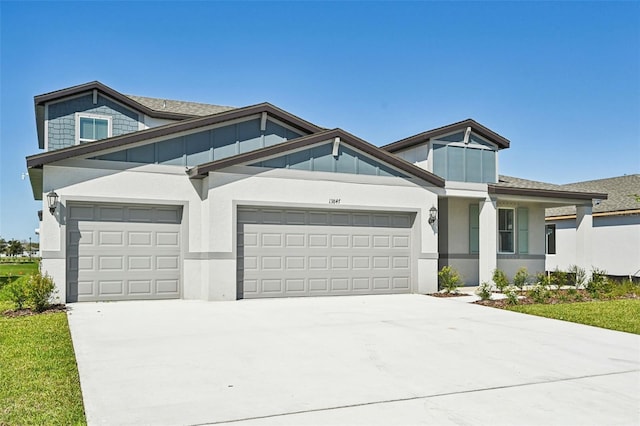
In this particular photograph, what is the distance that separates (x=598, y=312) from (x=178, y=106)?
15.3 meters

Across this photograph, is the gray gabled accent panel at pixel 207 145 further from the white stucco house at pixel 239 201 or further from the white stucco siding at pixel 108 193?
the white stucco siding at pixel 108 193

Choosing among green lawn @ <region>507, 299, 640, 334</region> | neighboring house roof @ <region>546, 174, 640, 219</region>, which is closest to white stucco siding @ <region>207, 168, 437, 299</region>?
green lawn @ <region>507, 299, 640, 334</region>

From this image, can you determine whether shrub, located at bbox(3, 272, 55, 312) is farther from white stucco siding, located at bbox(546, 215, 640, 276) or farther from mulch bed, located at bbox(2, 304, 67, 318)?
white stucco siding, located at bbox(546, 215, 640, 276)

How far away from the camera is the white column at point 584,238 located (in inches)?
754

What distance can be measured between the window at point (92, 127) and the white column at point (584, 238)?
55.9 feet

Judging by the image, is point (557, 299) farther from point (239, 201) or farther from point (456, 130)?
point (239, 201)

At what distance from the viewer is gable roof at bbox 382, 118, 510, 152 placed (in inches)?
700

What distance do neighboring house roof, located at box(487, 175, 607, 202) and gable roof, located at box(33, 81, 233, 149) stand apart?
35.5ft

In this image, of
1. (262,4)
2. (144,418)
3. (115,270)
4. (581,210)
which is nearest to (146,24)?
(262,4)

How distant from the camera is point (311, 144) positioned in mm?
15281

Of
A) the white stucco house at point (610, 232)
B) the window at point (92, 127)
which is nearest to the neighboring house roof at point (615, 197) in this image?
the white stucco house at point (610, 232)

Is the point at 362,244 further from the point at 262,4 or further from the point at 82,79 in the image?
the point at 82,79

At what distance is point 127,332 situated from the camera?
9.31m

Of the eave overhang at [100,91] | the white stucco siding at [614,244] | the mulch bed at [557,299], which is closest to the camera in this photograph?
the mulch bed at [557,299]
